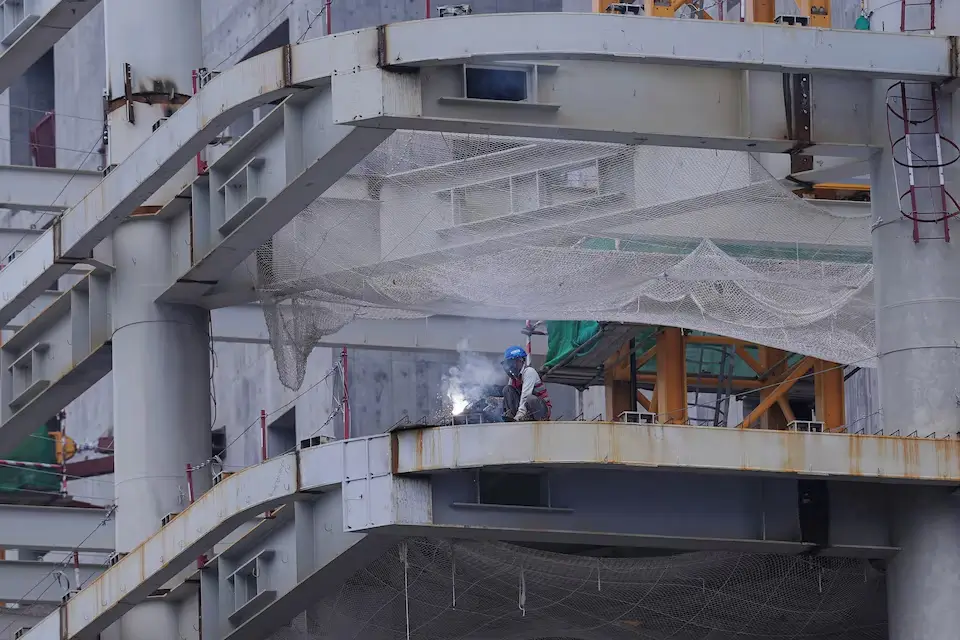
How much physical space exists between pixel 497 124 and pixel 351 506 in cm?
483

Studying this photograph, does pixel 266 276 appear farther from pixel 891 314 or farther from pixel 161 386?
pixel 891 314

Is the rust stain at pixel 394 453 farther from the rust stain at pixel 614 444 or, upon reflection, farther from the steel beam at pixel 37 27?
the steel beam at pixel 37 27

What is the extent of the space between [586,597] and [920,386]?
199 inches

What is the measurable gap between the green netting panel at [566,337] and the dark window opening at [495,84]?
9.61 metres

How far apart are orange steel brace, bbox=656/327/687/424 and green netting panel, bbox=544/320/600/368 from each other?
1.21 meters

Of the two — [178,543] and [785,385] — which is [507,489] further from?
[785,385]

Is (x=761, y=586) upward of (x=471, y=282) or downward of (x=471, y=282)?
downward

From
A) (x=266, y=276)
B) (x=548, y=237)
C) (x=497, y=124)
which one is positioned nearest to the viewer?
(x=497, y=124)

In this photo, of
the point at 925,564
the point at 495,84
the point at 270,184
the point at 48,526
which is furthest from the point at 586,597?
the point at 48,526

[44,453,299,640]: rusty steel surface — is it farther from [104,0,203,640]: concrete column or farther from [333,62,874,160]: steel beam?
[333,62,874,160]: steel beam

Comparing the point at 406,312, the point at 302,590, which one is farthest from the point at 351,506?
the point at 406,312

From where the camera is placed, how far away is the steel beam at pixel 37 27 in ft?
119

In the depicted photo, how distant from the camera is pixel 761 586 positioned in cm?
2778

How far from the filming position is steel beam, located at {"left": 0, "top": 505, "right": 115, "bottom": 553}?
37000 mm
